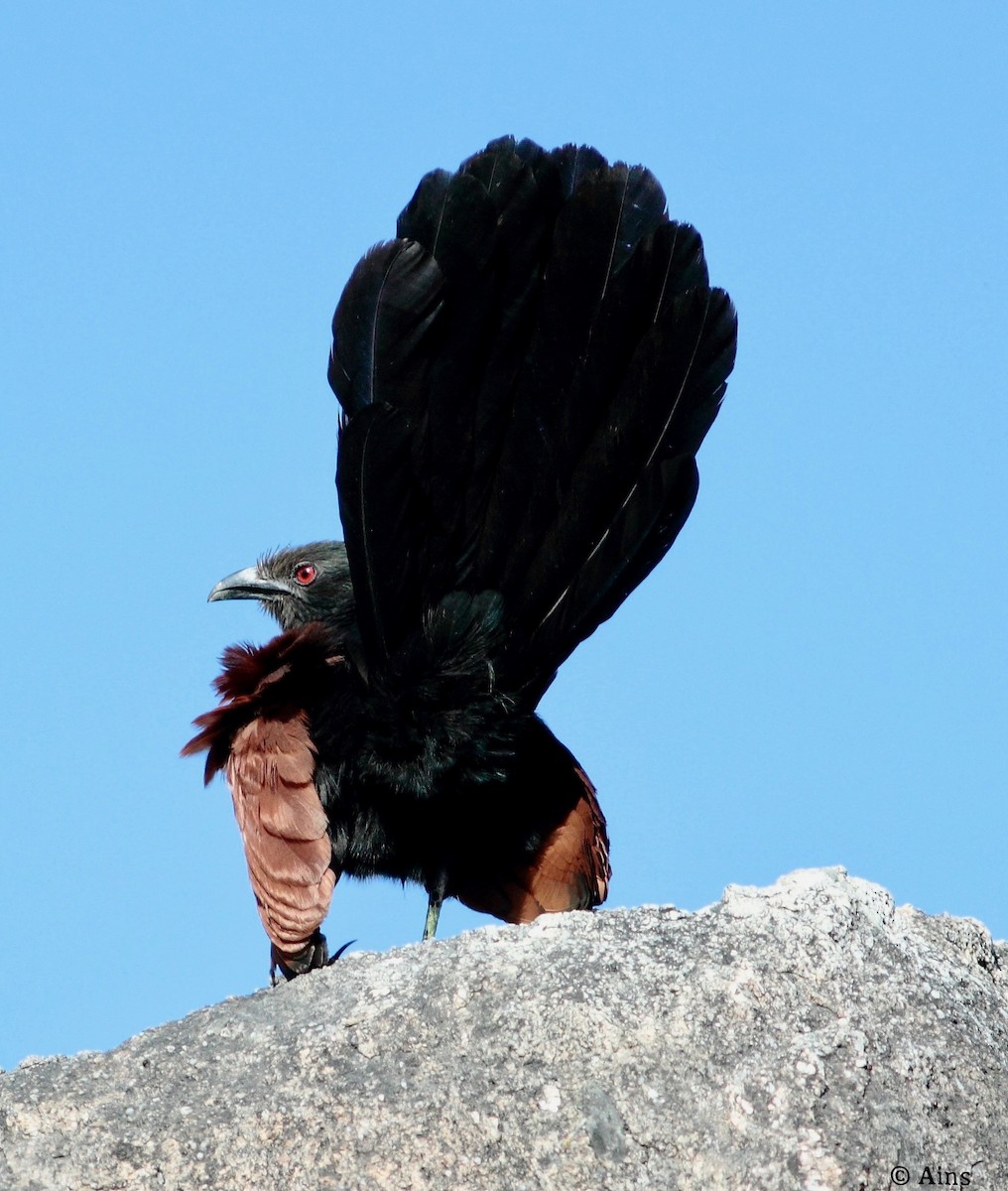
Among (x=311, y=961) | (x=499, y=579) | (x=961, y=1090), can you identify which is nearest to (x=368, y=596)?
(x=499, y=579)

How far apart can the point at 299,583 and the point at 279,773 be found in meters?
1.29

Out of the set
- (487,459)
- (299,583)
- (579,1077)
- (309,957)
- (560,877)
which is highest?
(299,583)

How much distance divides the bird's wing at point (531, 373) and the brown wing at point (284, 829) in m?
0.78

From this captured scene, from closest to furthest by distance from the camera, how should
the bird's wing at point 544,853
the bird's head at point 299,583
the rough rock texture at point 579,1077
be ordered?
the rough rock texture at point 579,1077, the bird's wing at point 544,853, the bird's head at point 299,583

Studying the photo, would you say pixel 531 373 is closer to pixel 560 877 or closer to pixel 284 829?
pixel 284 829

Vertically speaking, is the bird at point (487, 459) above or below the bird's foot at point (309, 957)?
above

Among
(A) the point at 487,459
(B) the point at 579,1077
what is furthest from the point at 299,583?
(B) the point at 579,1077

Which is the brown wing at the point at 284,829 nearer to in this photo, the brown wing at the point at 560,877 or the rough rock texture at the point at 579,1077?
the rough rock texture at the point at 579,1077

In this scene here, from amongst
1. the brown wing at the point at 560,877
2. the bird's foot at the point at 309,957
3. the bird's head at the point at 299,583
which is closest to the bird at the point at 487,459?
the bird's foot at the point at 309,957

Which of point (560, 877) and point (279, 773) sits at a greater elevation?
point (279, 773)

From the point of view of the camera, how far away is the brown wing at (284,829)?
4961 millimetres

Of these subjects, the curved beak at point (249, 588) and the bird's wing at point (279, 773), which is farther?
the curved beak at point (249, 588)

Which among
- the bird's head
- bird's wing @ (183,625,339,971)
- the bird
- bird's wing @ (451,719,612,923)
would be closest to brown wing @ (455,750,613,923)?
bird's wing @ (451,719,612,923)

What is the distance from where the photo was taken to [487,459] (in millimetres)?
4695
